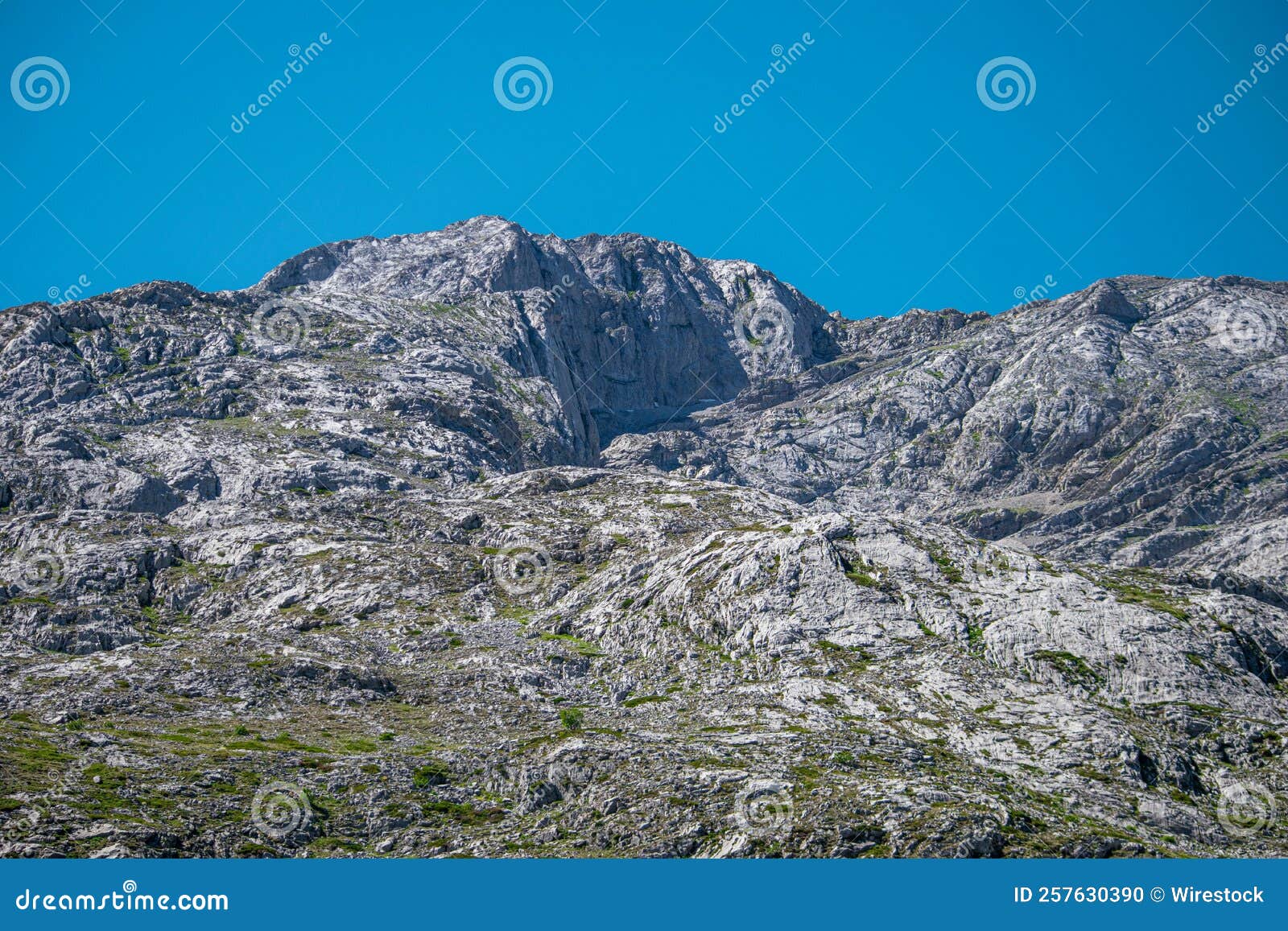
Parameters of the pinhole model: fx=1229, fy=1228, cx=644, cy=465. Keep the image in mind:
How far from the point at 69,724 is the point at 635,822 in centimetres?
4456

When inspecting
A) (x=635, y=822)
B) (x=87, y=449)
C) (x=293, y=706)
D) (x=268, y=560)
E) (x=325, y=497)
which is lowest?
(x=635, y=822)

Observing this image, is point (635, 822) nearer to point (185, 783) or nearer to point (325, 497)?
point (185, 783)

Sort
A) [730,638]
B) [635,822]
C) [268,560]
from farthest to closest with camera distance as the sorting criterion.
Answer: [268,560], [730,638], [635,822]

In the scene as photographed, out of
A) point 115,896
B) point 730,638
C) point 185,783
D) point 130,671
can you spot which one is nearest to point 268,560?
point 130,671

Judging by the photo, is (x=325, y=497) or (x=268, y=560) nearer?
(x=268, y=560)

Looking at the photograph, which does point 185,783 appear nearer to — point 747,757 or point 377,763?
point 377,763

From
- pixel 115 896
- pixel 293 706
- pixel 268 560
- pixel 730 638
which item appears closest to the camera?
pixel 115 896

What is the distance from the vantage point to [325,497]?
155 meters

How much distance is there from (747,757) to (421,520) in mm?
76921

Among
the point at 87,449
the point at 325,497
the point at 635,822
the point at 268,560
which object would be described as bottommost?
the point at 635,822

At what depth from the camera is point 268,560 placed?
130 metres

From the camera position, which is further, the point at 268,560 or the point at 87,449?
the point at 87,449

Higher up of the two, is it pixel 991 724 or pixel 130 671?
pixel 130 671

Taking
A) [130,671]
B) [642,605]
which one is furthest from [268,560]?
[642,605]
